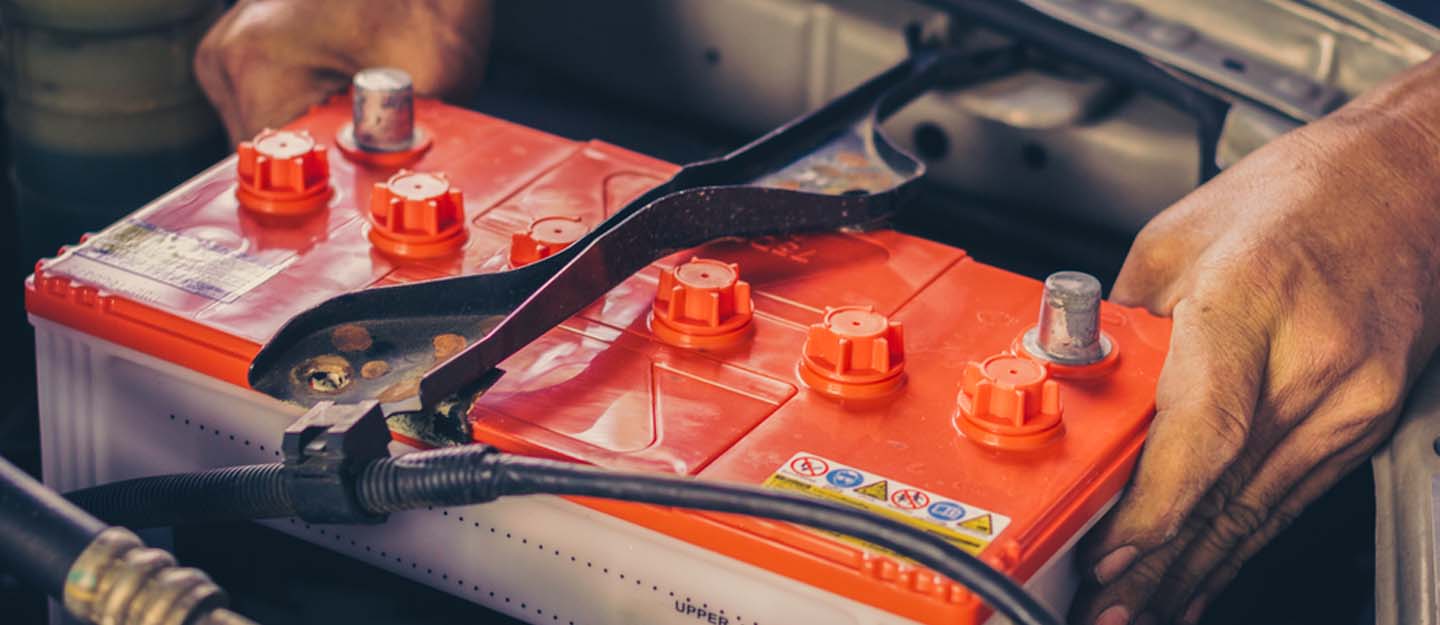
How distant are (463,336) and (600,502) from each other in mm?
144

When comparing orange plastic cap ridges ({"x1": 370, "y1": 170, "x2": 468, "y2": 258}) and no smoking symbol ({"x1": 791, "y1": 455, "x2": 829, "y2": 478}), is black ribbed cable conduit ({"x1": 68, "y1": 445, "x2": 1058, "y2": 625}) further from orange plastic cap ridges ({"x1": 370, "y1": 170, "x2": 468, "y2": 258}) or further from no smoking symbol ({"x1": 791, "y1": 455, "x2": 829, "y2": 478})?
orange plastic cap ridges ({"x1": 370, "y1": 170, "x2": 468, "y2": 258})

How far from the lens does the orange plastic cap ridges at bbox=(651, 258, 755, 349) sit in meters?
0.89

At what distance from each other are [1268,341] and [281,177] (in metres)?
0.59

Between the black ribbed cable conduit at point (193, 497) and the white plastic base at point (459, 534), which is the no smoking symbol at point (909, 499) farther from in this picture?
the black ribbed cable conduit at point (193, 497)

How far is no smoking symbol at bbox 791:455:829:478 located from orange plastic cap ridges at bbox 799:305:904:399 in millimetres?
60

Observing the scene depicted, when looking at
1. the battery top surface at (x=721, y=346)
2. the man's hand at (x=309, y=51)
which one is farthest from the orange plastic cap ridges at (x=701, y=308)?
the man's hand at (x=309, y=51)

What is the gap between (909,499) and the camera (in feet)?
2.56

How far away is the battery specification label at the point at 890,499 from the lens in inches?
29.9

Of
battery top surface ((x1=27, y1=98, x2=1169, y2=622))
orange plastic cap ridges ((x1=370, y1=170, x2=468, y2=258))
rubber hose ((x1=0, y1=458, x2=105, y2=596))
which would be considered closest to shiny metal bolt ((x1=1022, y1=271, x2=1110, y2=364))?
battery top surface ((x1=27, y1=98, x2=1169, y2=622))

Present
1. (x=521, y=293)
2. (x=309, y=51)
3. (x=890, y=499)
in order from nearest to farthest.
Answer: (x=890, y=499)
(x=521, y=293)
(x=309, y=51)

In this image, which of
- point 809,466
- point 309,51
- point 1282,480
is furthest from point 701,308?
point 309,51

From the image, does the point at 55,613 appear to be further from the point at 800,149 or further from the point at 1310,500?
the point at 1310,500

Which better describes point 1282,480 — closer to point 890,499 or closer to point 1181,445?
point 1181,445

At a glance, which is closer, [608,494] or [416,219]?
[608,494]
